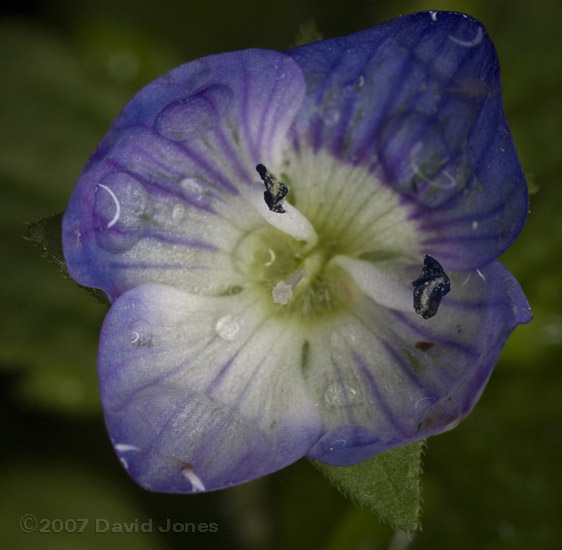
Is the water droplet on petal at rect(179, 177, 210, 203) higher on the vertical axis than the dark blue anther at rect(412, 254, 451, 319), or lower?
higher

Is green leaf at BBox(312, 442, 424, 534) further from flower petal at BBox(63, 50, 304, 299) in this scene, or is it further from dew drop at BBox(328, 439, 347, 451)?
flower petal at BBox(63, 50, 304, 299)

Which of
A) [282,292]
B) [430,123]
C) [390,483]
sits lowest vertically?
[390,483]

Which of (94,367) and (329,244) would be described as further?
(94,367)

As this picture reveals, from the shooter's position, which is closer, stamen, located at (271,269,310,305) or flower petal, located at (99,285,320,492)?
flower petal, located at (99,285,320,492)

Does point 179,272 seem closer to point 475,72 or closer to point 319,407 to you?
point 319,407

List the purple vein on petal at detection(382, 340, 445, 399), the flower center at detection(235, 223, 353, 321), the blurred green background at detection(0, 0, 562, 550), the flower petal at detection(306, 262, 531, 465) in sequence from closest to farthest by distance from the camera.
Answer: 1. the flower petal at detection(306, 262, 531, 465)
2. the purple vein on petal at detection(382, 340, 445, 399)
3. the flower center at detection(235, 223, 353, 321)
4. the blurred green background at detection(0, 0, 562, 550)

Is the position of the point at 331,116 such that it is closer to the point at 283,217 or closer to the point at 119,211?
the point at 283,217

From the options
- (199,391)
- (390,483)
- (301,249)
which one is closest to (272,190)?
(301,249)

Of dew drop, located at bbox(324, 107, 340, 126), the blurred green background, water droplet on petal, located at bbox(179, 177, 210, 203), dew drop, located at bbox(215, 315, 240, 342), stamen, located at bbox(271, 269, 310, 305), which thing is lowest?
the blurred green background

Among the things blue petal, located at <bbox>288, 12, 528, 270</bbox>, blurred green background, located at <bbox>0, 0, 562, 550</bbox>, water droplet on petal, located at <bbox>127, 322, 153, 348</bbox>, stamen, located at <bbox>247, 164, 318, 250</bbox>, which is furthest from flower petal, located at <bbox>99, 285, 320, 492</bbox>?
blurred green background, located at <bbox>0, 0, 562, 550</bbox>
